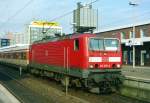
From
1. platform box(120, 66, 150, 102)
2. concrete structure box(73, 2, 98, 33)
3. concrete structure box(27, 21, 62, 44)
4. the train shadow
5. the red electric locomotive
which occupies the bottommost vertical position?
the train shadow

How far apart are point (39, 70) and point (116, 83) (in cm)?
1227

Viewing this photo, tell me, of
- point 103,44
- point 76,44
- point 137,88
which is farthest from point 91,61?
point 137,88

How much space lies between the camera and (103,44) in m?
19.0

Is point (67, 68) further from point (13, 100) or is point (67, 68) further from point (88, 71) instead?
point (13, 100)

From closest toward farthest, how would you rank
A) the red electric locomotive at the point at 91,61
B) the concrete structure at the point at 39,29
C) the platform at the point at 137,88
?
the platform at the point at 137,88 → the red electric locomotive at the point at 91,61 → the concrete structure at the point at 39,29

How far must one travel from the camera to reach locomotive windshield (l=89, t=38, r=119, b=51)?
18.6 m

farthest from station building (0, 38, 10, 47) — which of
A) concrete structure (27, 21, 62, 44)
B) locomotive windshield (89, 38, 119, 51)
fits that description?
locomotive windshield (89, 38, 119, 51)

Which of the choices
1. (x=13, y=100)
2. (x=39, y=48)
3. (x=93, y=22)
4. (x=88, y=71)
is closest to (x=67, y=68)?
(x=88, y=71)

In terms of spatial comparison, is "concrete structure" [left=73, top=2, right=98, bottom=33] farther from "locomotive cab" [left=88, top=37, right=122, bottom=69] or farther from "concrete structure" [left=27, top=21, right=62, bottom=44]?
"locomotive cab" [left=88, top=37, right=122, bottom=69]

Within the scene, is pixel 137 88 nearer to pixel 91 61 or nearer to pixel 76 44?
pixel 91 61

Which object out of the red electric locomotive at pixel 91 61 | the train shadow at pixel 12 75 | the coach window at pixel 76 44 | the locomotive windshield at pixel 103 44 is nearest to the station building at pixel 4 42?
the train shadow at pixel 12 75

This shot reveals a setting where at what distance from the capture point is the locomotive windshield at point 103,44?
18556 millimetres

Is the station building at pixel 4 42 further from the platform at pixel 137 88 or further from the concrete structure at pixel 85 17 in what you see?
the platform at pixel 137 88

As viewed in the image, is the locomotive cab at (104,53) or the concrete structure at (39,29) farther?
the concrete structure at (39,29)
